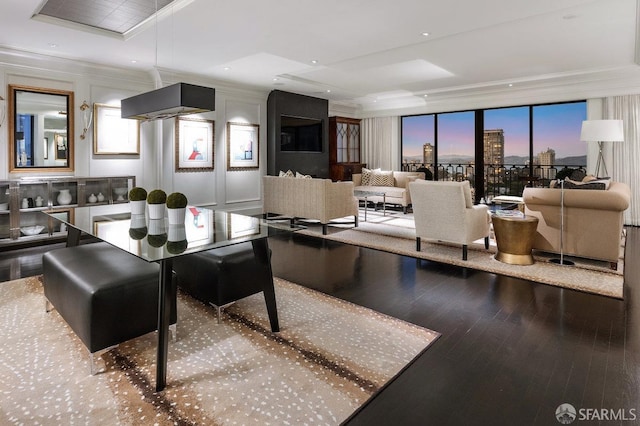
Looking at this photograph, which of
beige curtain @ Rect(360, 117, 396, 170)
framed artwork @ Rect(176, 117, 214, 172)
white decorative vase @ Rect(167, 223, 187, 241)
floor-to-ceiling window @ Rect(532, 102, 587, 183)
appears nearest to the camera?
white decorative vase @ Rect(167, 223, 187, 241)

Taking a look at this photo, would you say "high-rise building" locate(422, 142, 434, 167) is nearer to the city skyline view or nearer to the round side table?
the city skyline view

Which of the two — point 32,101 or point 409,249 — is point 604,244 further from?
point 32,101

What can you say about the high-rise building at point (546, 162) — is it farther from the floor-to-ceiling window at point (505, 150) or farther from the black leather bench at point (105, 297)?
the black leather bench at point (105, 297)

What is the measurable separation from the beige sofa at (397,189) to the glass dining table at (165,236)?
18.7 ft

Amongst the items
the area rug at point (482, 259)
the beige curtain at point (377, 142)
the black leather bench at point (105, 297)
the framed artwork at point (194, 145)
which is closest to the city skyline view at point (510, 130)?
the beige curtain at point (377, 142)

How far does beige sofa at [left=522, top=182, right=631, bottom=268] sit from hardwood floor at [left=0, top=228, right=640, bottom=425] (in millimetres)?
393

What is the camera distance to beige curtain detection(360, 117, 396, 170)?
10.2 metres

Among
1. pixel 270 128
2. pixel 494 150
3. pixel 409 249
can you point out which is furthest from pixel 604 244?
pixel 270 128

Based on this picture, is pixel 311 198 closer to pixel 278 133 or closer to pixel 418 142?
pixel 278 133

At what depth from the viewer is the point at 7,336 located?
256 centimetres

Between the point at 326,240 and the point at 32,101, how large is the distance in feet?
15.2

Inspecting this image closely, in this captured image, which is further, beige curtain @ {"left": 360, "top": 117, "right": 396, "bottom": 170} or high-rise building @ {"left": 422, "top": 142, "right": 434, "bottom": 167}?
beige curtain @ {"left": 360, "top": 117, "right": 396, "bottom": 170}

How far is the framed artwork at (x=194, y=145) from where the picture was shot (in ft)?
22.2

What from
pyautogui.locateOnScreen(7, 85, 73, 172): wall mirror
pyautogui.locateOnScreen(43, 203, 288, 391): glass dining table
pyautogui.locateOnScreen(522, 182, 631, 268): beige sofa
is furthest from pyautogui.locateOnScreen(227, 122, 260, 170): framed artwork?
pyautogui.locateOnScreen(522, 182, 631, 268): beige sofa
